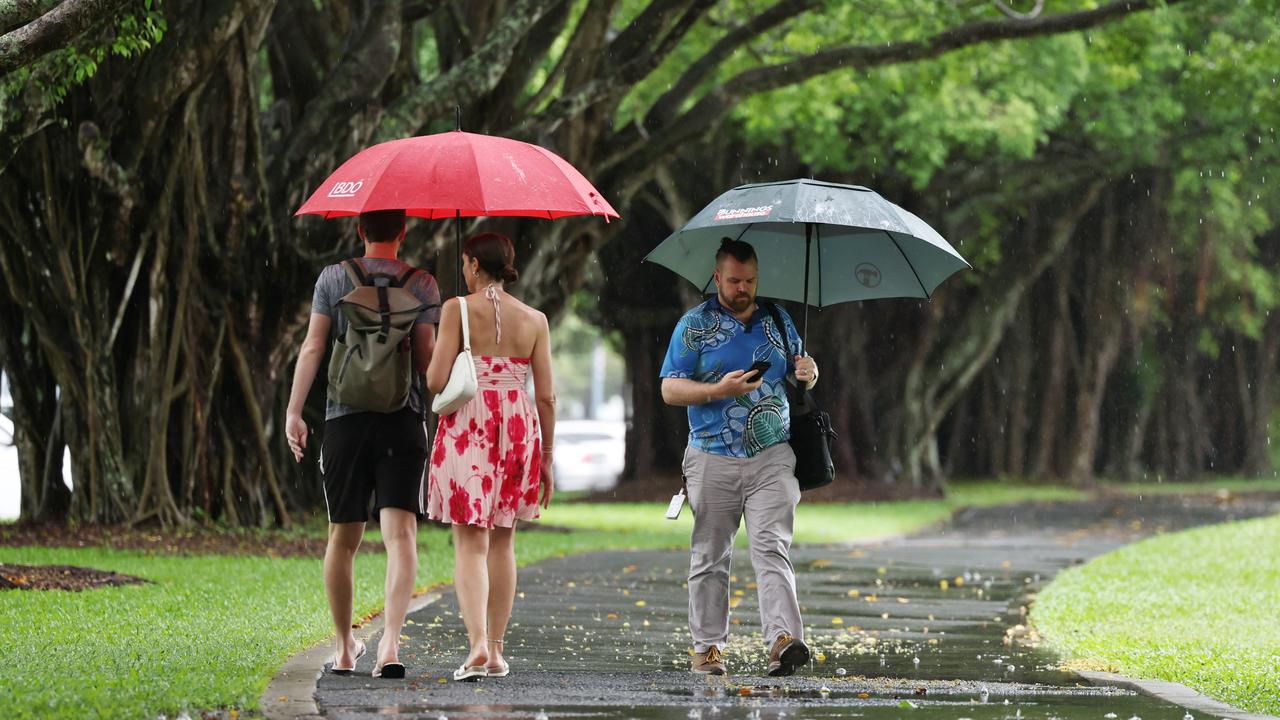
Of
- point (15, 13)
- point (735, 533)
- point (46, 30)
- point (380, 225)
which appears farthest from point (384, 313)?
point (15, 13)

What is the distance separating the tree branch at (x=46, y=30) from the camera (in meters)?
8.23

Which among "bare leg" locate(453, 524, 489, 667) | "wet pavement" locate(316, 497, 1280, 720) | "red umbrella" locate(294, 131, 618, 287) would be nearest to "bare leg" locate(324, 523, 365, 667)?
"wet pavement" locate(316, 497, 1280, 720)

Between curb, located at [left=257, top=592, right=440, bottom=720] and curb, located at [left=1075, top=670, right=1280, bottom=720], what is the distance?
343cm

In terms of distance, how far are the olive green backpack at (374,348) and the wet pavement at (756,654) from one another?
1156mm

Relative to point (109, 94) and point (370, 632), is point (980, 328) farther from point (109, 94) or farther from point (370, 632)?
point (370, 632)

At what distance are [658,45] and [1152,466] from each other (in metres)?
27.9

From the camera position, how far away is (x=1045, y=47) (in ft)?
83.9

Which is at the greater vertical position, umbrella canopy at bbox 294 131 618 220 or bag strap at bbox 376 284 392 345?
umbrella canopy at bbox 294 131 618 220

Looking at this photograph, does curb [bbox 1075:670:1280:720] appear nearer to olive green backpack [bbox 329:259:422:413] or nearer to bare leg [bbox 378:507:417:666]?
bare leg [bbox 378:507:417:666]

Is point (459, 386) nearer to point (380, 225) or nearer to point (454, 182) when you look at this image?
point (380, 225)

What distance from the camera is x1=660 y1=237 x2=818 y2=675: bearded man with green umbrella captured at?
7832 millimetres

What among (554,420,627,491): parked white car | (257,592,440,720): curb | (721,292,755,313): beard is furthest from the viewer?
(554,420,627,491): parked white car

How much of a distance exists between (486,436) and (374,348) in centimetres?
58

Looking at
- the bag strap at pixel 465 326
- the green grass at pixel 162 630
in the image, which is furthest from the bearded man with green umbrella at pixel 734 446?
the green grass at pixel 162 630
